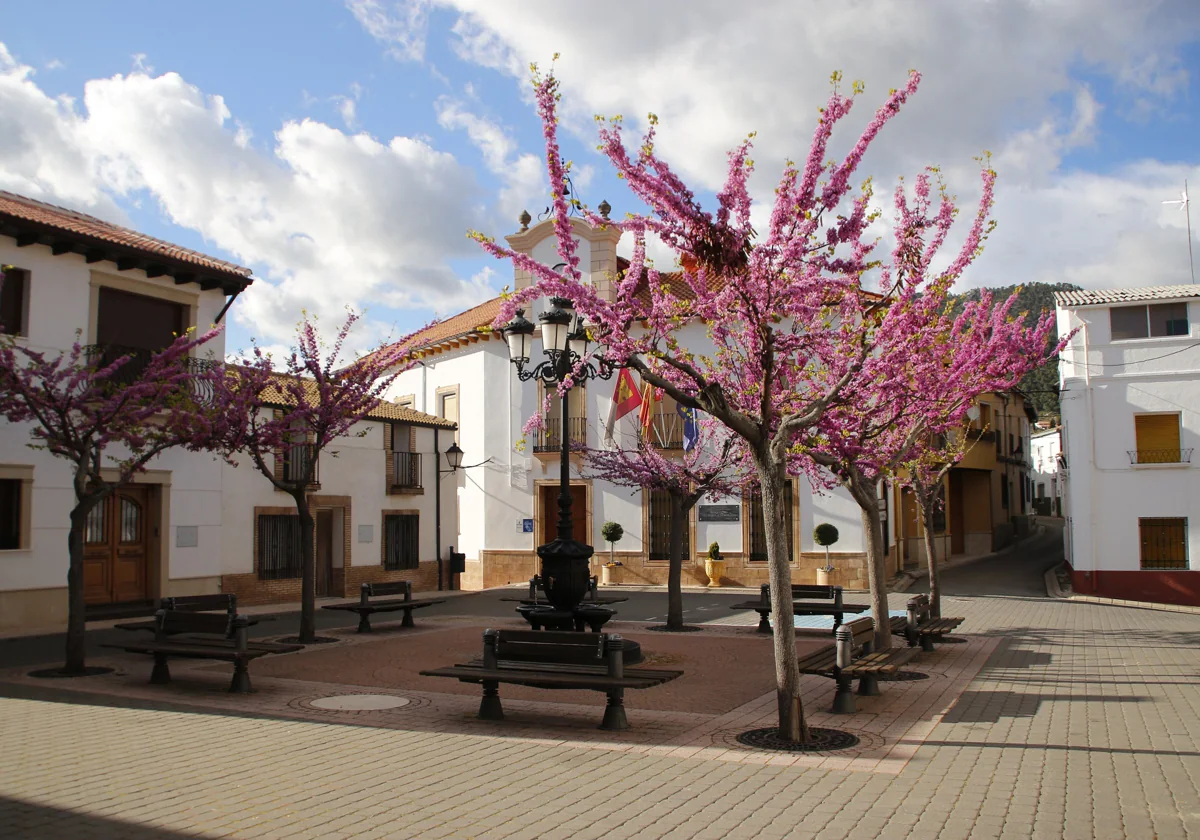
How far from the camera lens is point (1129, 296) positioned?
22.4 metres

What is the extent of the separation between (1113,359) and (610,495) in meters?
13.2

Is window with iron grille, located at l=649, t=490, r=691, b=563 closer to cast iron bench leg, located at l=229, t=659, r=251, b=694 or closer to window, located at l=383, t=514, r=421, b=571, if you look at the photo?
window, located at l=383, t=514, r=421, b=571

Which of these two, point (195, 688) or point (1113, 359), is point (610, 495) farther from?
point (195, 688)

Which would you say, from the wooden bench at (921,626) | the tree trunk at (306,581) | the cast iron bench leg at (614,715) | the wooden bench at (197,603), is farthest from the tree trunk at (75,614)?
the wooden bench at (921,626)

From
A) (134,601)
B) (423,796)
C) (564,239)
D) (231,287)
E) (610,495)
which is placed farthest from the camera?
(610,495)

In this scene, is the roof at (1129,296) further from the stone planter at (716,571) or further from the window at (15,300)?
the window at (15,300)

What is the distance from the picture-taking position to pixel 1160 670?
440 inches

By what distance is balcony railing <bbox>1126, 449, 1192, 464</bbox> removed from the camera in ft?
72.3

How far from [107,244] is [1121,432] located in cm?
2142

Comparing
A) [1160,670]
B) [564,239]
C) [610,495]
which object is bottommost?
[1160,670]

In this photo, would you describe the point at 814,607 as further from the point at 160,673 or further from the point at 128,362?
the point at 128,362

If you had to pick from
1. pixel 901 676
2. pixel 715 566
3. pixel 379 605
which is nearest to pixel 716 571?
pixel 715 566

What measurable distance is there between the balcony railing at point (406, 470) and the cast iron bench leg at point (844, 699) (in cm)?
1792

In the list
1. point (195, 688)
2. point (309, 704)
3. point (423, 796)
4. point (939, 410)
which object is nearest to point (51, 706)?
point (195, 688)
